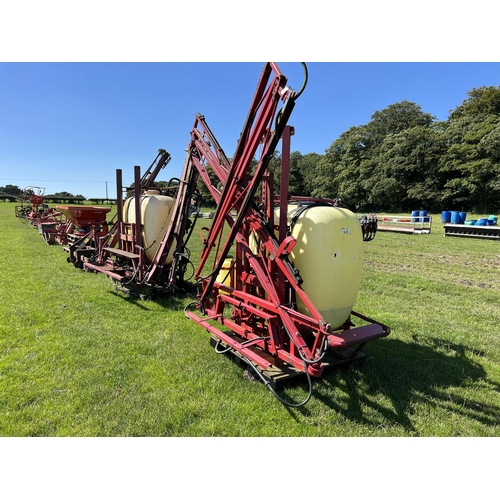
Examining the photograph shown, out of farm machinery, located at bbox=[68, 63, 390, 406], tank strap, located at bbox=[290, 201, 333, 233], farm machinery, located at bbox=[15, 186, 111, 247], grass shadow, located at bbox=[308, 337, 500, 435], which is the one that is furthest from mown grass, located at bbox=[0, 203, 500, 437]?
farm machinery, located at bbox=[15, 186, 111, 247]

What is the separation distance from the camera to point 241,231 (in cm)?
468

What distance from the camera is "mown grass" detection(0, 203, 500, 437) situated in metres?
3.19

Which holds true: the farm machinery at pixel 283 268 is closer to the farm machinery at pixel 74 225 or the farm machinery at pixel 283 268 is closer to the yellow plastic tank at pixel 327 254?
the yellow plastic tank at pixel 327 254

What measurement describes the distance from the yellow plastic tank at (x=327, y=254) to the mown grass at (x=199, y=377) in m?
1.07

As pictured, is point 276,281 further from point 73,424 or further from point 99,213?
point 99,213

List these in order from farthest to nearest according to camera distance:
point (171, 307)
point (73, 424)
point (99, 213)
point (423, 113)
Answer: point (423, 113) → point (99, 213) → point (171, 307) → point (73, 424)

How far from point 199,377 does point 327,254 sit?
2182 millimetres

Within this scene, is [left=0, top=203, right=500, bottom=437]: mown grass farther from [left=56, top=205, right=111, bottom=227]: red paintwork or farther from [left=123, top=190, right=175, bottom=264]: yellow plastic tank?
[left=56, top=205, right=111, bottom=227]: red paintwork

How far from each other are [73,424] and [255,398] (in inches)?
72.0

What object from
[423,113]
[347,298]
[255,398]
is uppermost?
[423,113]

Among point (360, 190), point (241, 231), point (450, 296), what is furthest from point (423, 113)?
point (241, 231)

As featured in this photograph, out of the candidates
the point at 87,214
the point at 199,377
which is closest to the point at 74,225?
the point at 87,214

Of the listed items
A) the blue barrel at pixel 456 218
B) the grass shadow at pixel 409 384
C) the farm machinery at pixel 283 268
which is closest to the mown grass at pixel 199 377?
the grass shadow at pixel 409 384

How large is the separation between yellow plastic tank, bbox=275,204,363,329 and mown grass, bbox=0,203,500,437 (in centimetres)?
107
